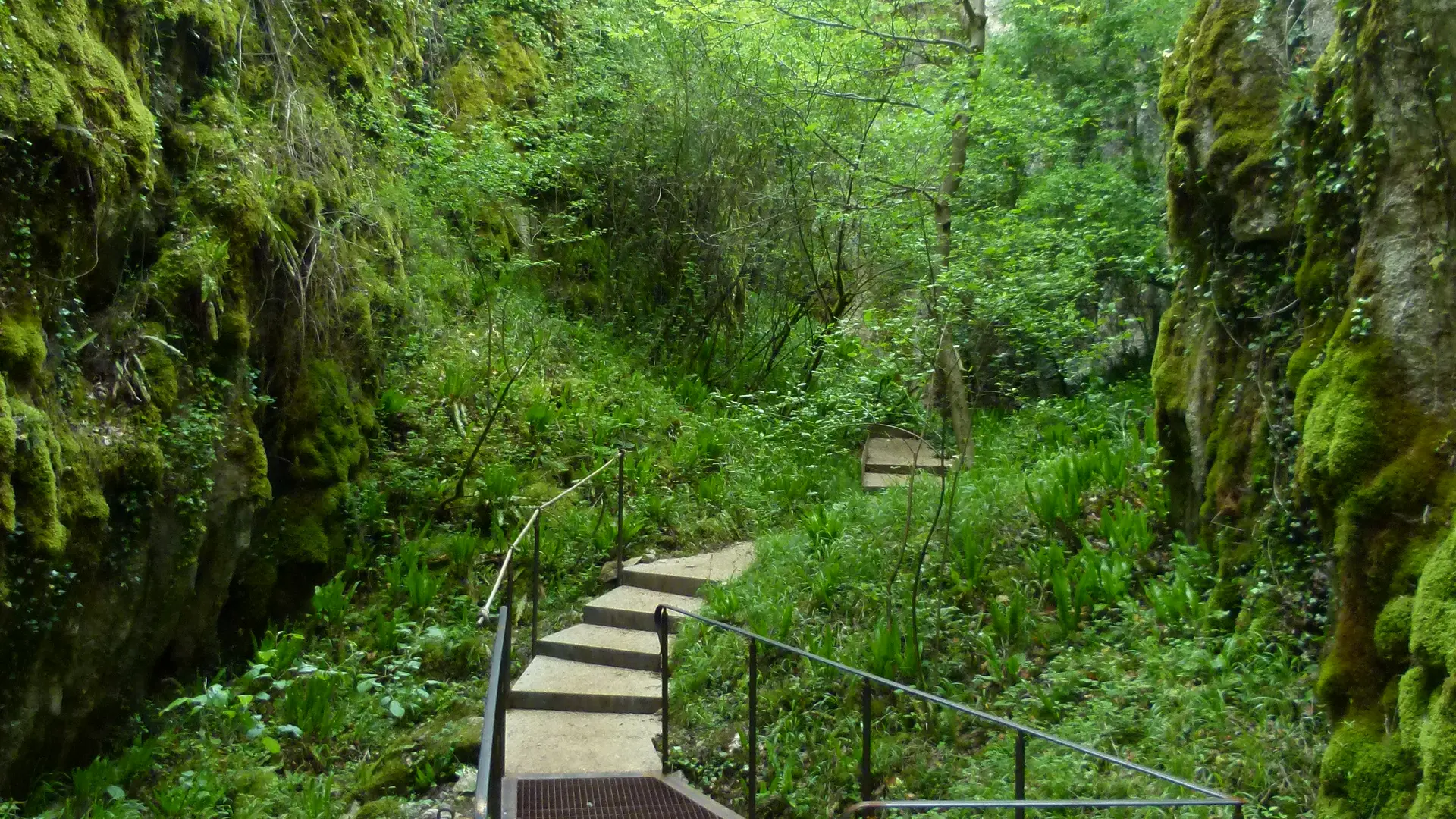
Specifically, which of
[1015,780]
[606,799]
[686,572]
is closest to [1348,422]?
[1015,780]

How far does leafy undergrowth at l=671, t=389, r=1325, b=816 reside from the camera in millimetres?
4676

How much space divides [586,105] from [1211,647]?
11066 millimetres

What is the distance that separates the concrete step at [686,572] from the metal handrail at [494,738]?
3838 mm

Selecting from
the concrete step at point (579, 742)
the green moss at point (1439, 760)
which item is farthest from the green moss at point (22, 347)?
the green moss at point (1439, 760)

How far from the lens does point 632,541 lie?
8719 millimetres

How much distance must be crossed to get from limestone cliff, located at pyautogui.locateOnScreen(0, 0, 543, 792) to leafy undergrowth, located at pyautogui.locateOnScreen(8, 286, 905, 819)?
1.26ft

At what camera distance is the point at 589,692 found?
6.32 m

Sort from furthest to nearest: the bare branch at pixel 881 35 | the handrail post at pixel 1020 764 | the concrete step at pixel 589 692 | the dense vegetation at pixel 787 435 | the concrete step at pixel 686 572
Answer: the bare branch at pixel 881 35 → the concrete step at pixel 686 572 → the concrete step at pixel 589 692 → the dense vegetation at pixel 787 435 → the handrail post at pixel 1020 764

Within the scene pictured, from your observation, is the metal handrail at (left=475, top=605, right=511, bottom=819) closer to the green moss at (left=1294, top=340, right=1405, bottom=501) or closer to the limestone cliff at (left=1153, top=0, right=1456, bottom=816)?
the limestone cliff at (left=1153, top=0, right=1456, bottom=816)

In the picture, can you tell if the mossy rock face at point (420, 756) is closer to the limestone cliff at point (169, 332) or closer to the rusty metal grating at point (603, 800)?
the rusty metal grating at point (603, 800)

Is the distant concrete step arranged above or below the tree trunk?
below

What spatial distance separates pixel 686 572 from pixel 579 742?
2347 mm

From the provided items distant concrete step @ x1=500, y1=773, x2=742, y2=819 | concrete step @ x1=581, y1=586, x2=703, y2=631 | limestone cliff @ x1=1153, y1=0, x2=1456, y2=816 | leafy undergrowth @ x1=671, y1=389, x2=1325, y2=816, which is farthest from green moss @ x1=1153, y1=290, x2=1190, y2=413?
distant concrete step @ x1=500, y1=773, x2=742, y2=819

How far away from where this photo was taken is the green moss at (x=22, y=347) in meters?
4.47
